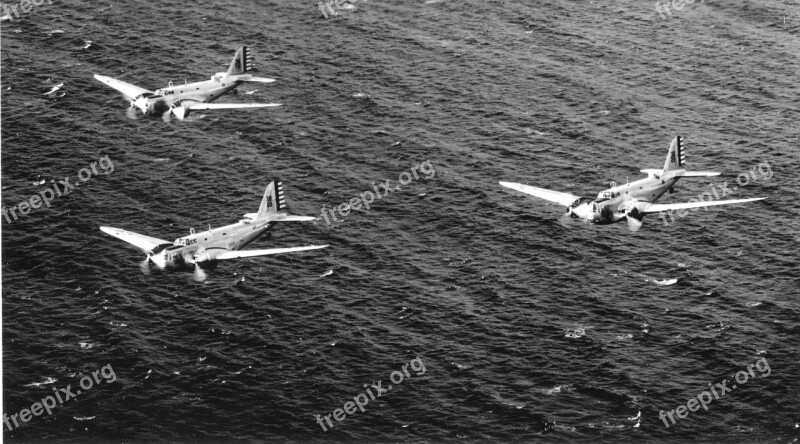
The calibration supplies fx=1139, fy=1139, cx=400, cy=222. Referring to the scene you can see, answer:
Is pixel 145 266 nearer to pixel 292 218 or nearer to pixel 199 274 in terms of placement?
pixel 199 274

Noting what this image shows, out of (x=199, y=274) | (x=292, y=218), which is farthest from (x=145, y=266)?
(x=292, y=218)
